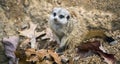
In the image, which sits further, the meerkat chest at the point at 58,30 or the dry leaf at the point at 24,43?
the meerkat chest at the point at 58,30

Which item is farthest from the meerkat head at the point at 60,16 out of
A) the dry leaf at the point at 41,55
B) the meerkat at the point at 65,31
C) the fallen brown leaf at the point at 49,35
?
the dry leaf at the point at 41,55

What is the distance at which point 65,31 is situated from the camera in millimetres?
5816

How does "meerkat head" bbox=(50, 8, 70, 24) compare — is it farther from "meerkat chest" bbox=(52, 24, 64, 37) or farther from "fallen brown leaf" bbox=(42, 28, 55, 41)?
"fallen brown leaf" bbox=(42, 28, 55, 41)

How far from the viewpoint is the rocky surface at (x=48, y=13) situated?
614cm

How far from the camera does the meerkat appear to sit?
5.73 m

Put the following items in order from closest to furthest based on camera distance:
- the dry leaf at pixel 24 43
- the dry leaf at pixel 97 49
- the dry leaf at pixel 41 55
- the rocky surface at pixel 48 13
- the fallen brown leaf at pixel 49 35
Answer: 1. the dry leaf at pixel 41 55
2. the dry leaf at pixel 97 49
3. the dry leaf at pixel 24 43
4. the fallen brown leaf at pixel 49 35
5. the rocky surface at pixel 48 13

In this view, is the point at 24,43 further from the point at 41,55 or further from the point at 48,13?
the point at 48,13

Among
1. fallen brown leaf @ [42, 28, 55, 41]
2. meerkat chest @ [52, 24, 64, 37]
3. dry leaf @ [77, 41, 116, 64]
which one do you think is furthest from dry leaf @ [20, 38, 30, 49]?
dry leaf @ [77, 41, 116, 64]

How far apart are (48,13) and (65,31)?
0.72m

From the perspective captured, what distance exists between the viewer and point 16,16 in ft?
20.7

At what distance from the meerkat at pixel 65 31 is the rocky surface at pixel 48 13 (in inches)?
12.1

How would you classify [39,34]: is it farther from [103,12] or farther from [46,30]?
[103,12]

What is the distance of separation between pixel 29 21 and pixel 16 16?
0.70 feet

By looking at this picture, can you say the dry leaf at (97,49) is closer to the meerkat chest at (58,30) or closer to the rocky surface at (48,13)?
the meerkat chest at (58,30)
